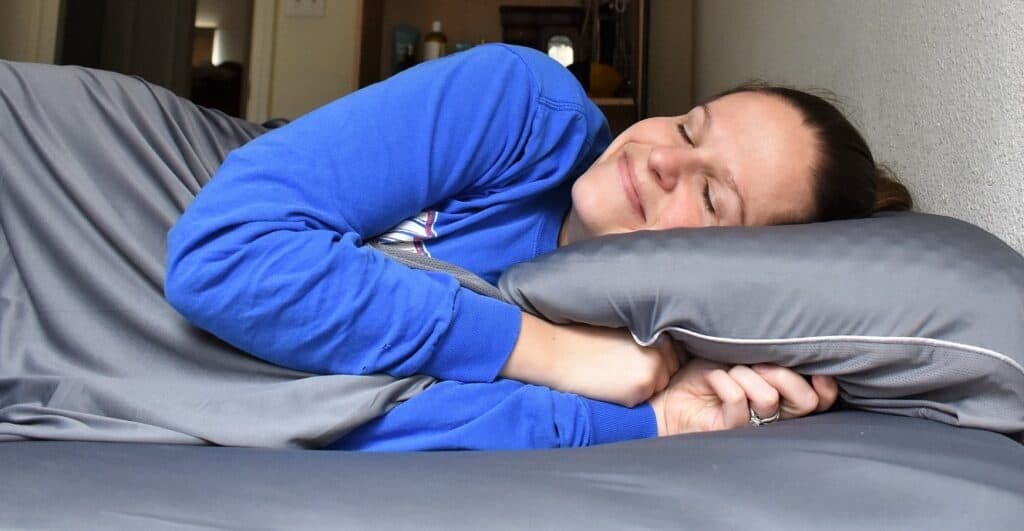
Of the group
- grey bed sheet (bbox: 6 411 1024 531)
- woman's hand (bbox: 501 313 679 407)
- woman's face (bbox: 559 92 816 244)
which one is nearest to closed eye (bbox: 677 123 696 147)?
woman's face (bbox: 559 92 816 244)

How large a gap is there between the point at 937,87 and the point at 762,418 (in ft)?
1.44

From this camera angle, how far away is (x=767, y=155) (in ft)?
2.63

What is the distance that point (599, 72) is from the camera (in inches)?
92.4

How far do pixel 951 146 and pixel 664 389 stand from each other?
1.32 feet

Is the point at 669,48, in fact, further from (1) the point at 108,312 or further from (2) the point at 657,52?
(1) the point at 108,312

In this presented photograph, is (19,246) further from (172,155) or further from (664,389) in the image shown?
(664,389)

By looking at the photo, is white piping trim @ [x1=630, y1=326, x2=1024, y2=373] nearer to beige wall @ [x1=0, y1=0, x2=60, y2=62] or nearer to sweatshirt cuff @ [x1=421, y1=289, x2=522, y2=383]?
sweatshirt cuff @ [x1=421, y1=289, x2=522, y2=383]

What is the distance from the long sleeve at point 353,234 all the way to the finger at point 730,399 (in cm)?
19

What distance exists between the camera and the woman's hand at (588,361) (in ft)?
2.46

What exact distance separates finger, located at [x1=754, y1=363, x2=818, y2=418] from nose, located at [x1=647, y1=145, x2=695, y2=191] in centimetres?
21

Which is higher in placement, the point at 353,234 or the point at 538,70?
the point at 538,70

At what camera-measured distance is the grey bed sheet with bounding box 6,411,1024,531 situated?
433 millimetres

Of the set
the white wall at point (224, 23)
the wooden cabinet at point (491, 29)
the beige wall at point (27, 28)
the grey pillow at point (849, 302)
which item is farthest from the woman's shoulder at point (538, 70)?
the white wall at point (224, 23)

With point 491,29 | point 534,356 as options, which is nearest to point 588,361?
point 534,356
